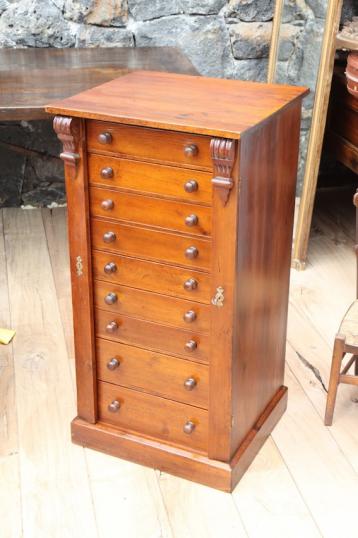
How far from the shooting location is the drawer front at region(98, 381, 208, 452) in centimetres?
238

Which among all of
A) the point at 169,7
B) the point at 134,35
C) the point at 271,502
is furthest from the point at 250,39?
the point at 271,502

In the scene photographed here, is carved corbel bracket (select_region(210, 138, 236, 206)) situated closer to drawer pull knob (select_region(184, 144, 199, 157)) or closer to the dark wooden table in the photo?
drawer pull knob (select_region(184, 144, 199, 157))

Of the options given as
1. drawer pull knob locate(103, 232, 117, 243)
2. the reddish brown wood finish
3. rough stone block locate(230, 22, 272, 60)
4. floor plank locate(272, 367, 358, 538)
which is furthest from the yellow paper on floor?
rough stone block locate(230, 22, 272, 60)

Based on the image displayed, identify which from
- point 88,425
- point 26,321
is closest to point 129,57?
point 26,321

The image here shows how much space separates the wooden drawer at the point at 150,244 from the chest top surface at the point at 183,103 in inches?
12.3

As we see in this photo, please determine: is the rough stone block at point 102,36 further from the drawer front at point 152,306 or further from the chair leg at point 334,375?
the chair leg at point 334,375

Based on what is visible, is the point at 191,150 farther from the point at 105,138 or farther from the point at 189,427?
the point at 189,427

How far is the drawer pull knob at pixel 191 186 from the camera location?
2070mm

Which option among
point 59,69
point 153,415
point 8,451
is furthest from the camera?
point 59,69

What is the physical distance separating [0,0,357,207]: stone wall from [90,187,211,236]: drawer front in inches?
70.8

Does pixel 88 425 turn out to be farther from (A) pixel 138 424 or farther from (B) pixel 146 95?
(B) pixel 146 95

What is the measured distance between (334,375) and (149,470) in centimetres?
66

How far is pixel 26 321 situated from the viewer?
3.31 metres

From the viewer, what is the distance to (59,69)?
353 cm
